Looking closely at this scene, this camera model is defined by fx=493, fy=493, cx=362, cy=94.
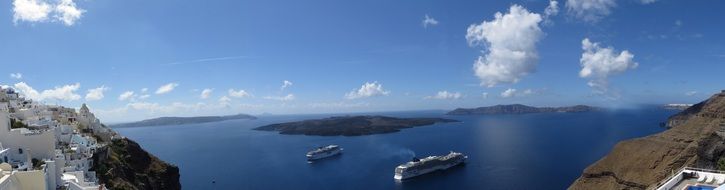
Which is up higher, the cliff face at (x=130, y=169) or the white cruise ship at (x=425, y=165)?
the cliff face at (x=130, y=169)

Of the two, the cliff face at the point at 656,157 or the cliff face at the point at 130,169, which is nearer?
the cliff face at the point at 130,169

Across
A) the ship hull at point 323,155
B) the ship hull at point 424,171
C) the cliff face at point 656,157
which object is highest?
the cliff face at point 656,157

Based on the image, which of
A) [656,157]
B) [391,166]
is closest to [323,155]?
[391,166]

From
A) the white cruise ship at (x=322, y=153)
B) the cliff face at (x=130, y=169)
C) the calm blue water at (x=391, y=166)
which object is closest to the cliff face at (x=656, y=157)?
the calm blue water at (x=391, y=166)

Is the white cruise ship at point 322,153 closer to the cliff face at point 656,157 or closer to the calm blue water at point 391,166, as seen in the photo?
the calm blue water at point 391,166

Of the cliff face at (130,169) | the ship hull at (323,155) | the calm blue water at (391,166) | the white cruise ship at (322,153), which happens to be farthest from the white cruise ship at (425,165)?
the cliff face at (130,169)

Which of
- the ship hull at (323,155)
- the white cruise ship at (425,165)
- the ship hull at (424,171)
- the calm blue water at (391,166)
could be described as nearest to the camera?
the calm blue water at (391,166)

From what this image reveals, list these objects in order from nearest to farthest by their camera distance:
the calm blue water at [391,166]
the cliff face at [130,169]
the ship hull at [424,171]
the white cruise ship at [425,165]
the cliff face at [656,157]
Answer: the cliff face at [130,169]
the cliff face at [656,157]
the calm blue water at [391,166]
the ship hull at [424,171]
the white cruise ship at [425,165]

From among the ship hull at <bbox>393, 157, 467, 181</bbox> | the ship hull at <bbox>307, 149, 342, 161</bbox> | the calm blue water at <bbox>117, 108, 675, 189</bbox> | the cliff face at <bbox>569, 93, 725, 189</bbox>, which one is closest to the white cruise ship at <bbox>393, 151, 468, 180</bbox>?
the ship hull at <bbox>393, 157, 467, 181</bbox>
